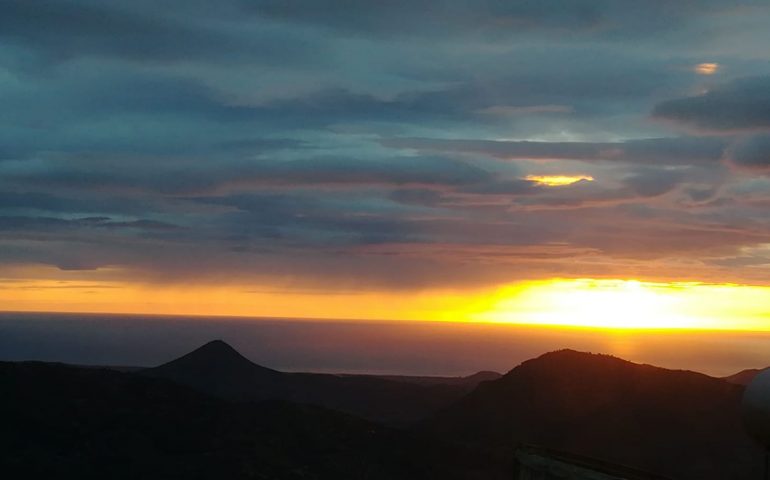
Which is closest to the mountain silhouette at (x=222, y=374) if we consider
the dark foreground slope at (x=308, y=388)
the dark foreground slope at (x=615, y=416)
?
the dark foreground slope at (x=308, y=388)

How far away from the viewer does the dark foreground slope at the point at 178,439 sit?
43094 mm

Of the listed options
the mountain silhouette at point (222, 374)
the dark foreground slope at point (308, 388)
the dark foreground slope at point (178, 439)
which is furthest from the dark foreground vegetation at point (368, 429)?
the mountain silhouette at point (222, 374)

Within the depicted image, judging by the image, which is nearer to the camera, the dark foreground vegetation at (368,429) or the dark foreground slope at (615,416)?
the dark foreground vegetation at (368,429)

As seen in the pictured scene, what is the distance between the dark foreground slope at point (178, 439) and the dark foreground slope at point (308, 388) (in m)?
23.2

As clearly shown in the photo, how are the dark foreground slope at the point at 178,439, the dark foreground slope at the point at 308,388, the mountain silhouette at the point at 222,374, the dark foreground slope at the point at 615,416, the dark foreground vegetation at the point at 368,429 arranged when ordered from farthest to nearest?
the mountain silhouette at the point at 222,374, the dark foreground slope at the point at 308,388, the dark foreground slope at the point at 615,416, the dark foreground vegetation at the point at 368,429, the dark foreground slope at the point at 178,439

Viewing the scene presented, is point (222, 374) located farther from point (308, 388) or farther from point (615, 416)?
point (615, 416)

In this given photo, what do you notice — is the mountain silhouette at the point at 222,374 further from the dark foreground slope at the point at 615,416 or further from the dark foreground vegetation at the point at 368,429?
the dark foreground slope at the point at 615,416

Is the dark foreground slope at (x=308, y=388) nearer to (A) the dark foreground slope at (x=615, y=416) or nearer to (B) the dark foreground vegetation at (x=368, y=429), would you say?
(B) the dark foreground vegetation at (x=368, y=429)

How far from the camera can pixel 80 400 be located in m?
52.9

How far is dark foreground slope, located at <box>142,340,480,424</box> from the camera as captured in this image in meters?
81.2

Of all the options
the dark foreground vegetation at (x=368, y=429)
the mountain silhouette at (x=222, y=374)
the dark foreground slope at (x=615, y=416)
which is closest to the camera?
the dark foreground vegetation at (x=368, y=429)

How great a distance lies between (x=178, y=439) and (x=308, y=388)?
40437 millimetres

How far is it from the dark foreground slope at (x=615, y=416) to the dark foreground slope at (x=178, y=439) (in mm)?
10202

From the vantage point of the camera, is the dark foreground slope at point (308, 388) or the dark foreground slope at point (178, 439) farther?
the dark foreground slope at point (308, 388)
